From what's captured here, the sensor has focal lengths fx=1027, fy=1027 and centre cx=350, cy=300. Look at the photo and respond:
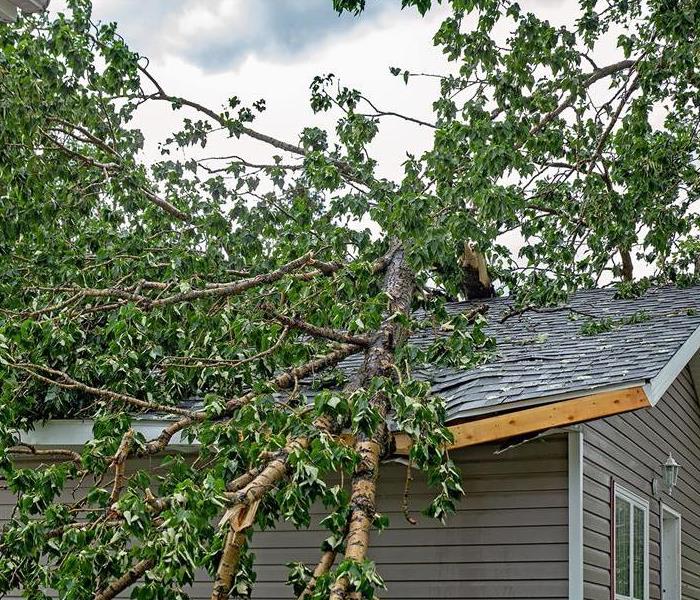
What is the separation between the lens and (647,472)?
8.21m

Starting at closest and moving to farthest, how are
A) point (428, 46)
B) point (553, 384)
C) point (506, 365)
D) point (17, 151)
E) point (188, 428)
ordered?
point (553, 384)
point (188, 428)
point (506, 365)
point (17, 151)
point (428, 46)

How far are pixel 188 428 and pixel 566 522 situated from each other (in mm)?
2390

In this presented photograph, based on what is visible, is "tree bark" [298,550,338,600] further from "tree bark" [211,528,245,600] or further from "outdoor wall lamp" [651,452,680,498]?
"outdoor wall lamp" [651,452,680,498]

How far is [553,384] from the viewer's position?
5.98 metres

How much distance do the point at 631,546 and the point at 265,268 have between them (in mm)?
3506

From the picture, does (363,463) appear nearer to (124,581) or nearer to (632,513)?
(124,581)

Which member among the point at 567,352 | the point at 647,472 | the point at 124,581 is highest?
the point at 567,352

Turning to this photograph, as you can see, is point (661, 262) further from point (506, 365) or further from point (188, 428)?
point (188, 428)

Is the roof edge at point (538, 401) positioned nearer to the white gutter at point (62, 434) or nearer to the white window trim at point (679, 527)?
the white gutter at point (62, 434)

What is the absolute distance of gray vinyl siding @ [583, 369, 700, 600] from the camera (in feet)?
21.5

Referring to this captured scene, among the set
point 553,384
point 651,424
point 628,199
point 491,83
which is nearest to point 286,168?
point 491,83

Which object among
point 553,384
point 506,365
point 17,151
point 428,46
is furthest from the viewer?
point 428,46

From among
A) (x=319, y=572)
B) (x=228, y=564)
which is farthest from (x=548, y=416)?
(x=228, y=564)

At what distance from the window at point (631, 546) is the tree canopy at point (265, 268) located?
1.53m
